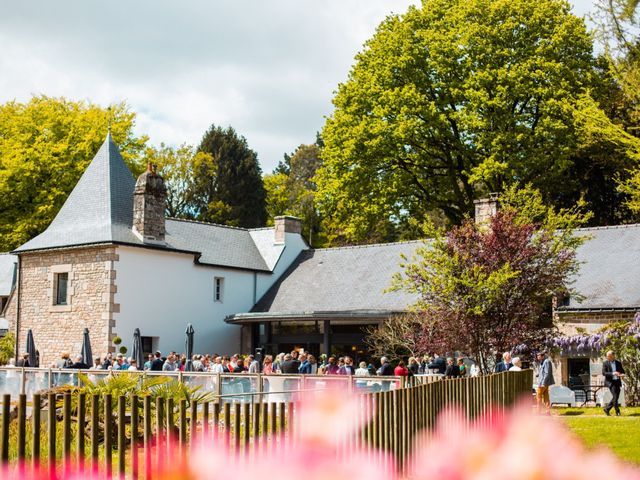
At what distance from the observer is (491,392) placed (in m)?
11.4

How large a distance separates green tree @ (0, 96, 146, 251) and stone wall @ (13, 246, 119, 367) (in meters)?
11.5

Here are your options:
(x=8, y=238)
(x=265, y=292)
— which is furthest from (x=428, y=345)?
(x=8, y=238)

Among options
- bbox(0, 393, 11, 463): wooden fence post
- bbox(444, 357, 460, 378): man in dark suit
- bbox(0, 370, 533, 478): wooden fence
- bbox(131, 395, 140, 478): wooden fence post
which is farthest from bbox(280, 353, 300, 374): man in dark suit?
bbox(0, 393, 11, 463): wooden fence post

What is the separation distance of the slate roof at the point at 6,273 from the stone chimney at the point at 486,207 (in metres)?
23.4

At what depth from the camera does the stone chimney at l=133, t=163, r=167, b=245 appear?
30000 millimetres

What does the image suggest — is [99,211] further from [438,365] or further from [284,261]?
[438,365]

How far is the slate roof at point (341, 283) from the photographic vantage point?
3020 centimetres

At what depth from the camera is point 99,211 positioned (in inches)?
1205

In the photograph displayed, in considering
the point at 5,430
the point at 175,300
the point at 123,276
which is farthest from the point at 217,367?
the point at 5,430

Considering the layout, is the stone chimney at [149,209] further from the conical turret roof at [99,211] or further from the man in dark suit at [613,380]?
the man in dark suit at [613,380]

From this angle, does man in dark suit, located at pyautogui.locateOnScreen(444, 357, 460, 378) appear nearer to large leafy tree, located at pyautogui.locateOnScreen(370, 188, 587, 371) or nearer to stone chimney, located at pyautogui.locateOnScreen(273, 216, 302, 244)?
large leafy tree, located at pyautogui.locateOnScreen(370, 188, 587, 371)

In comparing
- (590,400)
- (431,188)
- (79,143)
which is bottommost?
(590,400)

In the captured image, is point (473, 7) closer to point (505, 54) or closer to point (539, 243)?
point (505, 54)

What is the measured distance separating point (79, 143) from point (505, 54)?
75.3 feet
